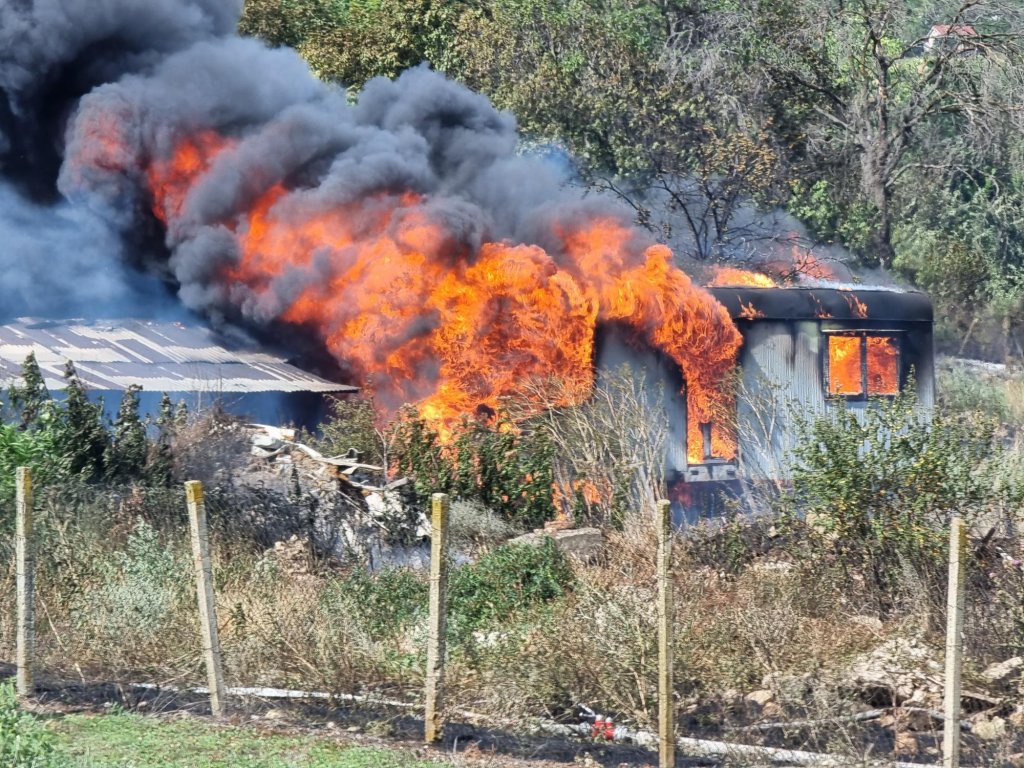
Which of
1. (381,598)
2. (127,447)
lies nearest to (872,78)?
(127,447)

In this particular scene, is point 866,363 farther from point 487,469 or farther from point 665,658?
point 665,658

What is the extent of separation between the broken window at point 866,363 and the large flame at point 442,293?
313 cm

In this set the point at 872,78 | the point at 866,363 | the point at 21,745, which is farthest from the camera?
the point at 872,78

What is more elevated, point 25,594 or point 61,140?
point 61,140

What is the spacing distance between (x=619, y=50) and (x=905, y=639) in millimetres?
23824

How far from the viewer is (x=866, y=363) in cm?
2303

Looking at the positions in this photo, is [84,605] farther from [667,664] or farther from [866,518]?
[866,518]

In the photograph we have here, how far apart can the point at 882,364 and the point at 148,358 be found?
12.2m

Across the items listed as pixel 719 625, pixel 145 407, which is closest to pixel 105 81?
pixel 145 407

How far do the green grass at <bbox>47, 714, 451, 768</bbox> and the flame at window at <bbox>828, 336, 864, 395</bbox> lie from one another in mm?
15879

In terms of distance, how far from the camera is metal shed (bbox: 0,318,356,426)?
18.3 metres

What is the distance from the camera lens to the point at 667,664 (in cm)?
808

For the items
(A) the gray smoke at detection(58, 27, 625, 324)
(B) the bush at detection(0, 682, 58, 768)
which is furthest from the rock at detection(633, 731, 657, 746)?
(A) the gray smoke at detection(58, 27, 625, 324)

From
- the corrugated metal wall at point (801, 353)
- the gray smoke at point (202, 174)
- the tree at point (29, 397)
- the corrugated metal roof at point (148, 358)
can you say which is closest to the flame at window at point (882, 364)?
the corrugated metal wall at point (801, 353)
